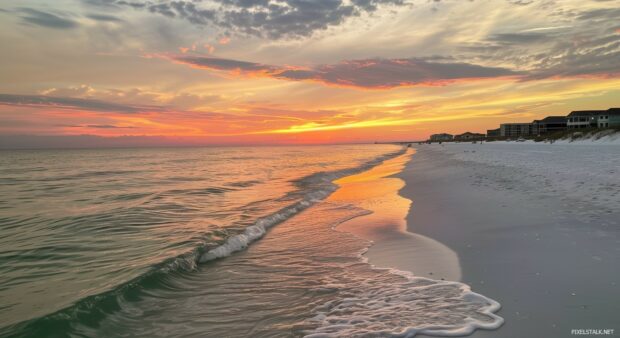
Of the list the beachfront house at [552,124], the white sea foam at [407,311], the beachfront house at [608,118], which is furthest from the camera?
the beachfront house at [552,124]

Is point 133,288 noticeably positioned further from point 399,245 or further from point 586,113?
point 586,113

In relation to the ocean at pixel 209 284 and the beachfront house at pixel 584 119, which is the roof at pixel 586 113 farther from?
the ocean at pixel 209 284

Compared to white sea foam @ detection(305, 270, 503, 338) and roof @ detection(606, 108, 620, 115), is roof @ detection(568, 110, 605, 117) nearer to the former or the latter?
roof @ detection(606, 108, 620, 115)

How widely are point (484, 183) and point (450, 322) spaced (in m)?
14.2

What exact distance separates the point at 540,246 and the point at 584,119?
107145mm

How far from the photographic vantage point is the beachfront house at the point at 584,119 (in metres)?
89.2

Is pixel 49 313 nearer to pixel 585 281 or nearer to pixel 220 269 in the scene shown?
pixel 220 269

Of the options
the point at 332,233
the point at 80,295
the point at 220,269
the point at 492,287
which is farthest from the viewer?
the point at 332,233

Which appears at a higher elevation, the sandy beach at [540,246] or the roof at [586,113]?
the roof at [586,113]

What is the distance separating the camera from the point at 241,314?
545cm

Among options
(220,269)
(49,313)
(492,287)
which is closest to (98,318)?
(49,313)

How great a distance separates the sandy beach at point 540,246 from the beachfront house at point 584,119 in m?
95.1

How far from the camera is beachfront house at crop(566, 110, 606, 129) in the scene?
293ft

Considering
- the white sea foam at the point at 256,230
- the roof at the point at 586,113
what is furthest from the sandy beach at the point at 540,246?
the roof at the point at 586,113
